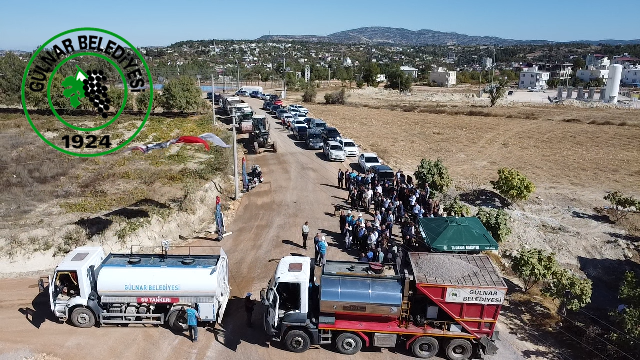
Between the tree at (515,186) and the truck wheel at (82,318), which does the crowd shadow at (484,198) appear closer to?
the tree at (515,186)

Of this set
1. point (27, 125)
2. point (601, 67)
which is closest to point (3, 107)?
point (27, 125)

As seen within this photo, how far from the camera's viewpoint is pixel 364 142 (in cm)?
4394

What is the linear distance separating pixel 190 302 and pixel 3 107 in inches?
2480

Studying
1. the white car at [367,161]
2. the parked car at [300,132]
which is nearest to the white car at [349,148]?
the white car at [367,161]

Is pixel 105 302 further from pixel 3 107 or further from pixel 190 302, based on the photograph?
pixel 3 107

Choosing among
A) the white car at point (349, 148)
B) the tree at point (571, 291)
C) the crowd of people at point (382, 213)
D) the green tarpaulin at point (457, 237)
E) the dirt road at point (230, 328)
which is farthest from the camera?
A: the white car at point (349, 148)

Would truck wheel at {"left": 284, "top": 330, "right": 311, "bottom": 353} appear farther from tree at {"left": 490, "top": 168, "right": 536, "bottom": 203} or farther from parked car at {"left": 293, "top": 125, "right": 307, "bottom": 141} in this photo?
parked car at {"left": 293, "top": 125, "right": 307, "bottom": 141}

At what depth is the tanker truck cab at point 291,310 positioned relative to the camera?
13.0 m

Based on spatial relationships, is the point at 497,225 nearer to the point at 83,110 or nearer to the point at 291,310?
the point at 291,310

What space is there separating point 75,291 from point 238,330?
5256 millimetres

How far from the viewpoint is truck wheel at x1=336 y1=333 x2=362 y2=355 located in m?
13.1

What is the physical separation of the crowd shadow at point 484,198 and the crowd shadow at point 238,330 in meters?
16.8

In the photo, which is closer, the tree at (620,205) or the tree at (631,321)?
the tree at (631,321)

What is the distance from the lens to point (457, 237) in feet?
56.0
